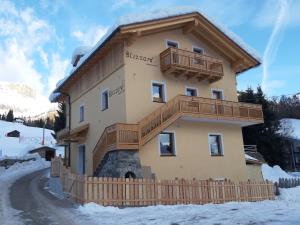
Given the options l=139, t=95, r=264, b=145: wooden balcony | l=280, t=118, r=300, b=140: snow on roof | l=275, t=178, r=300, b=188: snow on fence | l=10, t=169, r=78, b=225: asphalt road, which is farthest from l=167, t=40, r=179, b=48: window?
l=280, t=118, r=300, b=140: snow on roof

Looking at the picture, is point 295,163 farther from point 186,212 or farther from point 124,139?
point 186,212

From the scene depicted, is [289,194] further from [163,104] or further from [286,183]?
[163,104]

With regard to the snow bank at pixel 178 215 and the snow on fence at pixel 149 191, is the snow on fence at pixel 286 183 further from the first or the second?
the snow bank at pixel 178 215

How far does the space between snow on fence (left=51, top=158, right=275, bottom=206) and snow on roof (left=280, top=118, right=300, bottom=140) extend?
107 feet

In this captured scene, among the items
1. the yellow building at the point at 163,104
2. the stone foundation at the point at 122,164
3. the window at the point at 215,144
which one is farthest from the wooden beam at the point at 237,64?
the stone foundation at the point at 122,164

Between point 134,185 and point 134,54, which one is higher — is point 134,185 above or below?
below

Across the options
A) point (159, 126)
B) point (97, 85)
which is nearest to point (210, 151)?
point (159, 126)

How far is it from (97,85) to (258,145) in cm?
1976

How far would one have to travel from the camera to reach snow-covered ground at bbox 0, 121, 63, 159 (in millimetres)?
76688

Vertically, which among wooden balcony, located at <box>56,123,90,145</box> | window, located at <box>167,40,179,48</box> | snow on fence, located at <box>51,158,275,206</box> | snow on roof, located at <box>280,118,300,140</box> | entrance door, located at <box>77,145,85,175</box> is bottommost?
snow on fence, located at <box>51,158,275,206</box>

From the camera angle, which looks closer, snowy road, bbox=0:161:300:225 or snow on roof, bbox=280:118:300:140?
snowy road, bbox=0:161:300:225

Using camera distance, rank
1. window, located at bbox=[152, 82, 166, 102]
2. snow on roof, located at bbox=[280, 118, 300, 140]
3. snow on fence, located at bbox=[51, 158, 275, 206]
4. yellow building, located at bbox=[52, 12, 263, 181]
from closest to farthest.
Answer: snow on fence, located at bbox=[51, 158, 275, 206] < yellow building, located at bbox=[52, 12, 263, 181] < window, located at bbox=[152, 82, 166, 102] < snow on roof, located at bbox=[280, 118, 300, 140]

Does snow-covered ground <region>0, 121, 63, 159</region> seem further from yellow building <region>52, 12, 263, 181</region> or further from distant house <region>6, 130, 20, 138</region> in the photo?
yellow building <region>52, 12, 263, 181</region>

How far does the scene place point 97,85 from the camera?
26.4 m
